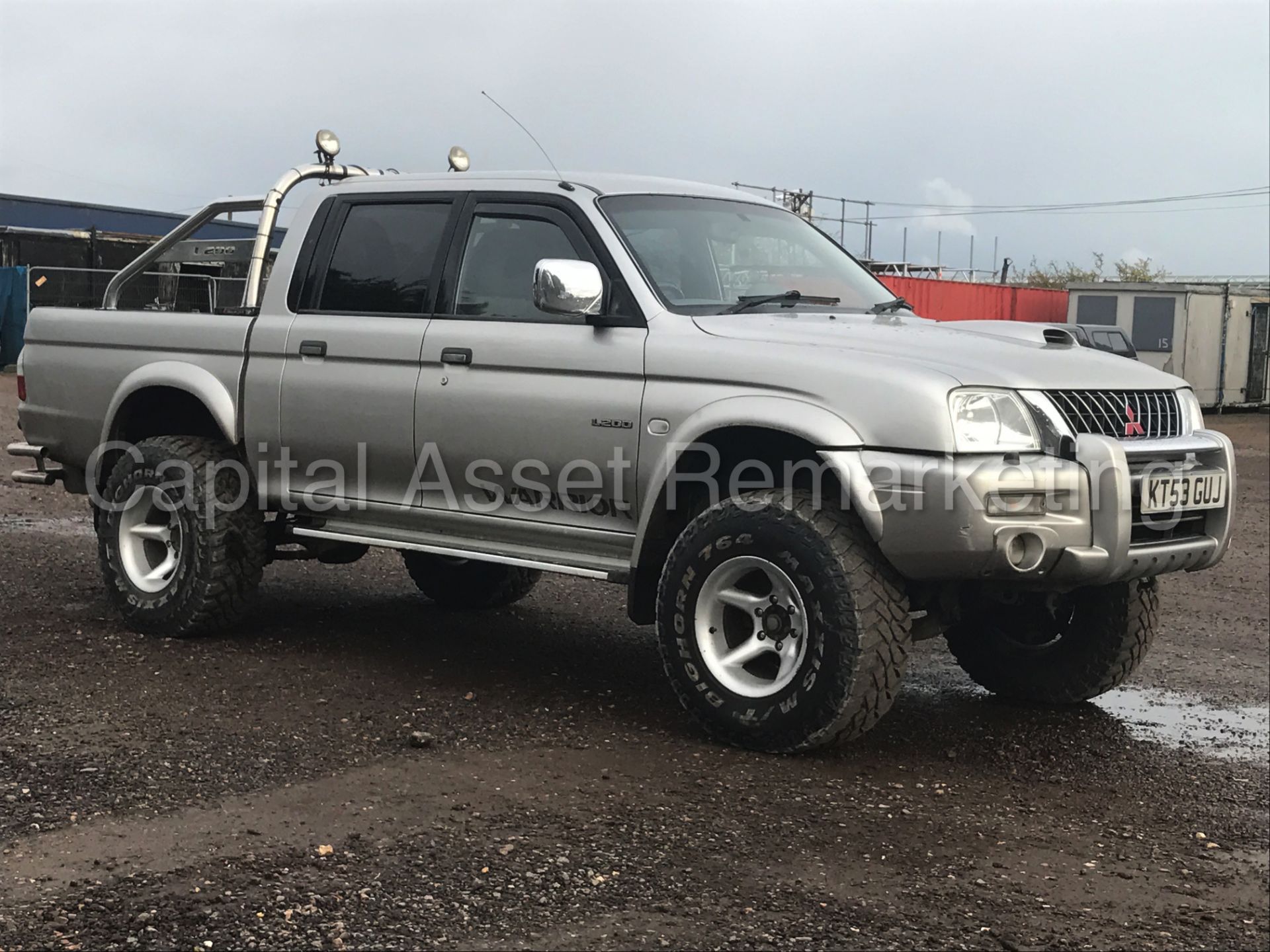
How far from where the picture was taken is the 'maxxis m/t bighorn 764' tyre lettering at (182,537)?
667 cm

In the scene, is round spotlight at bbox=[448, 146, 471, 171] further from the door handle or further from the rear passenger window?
the rear passenger window

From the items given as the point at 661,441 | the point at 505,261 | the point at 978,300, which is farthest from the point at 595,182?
the point at 978,300

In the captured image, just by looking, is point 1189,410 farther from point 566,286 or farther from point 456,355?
point 456,355

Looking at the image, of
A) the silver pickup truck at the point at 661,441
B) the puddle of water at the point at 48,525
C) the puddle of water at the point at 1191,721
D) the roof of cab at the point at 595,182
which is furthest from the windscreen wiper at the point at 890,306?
the puddle of water at the point at 48,525

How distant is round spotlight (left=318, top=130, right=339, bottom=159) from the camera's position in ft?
23.7

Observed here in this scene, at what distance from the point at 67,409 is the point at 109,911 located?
426 cm

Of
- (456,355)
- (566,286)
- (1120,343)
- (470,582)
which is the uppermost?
(1120,343)

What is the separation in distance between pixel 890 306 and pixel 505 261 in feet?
5.34

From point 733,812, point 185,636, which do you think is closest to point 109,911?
point 733,812

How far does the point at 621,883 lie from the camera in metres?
3.93

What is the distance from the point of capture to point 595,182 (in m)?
6.07

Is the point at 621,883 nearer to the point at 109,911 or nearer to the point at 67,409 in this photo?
the point at 109,911

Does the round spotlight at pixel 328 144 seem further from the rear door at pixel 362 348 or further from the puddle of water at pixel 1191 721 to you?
the puddle of water at pixel 1191 721

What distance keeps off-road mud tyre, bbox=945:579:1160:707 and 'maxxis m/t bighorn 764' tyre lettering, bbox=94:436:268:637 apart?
3165mm
